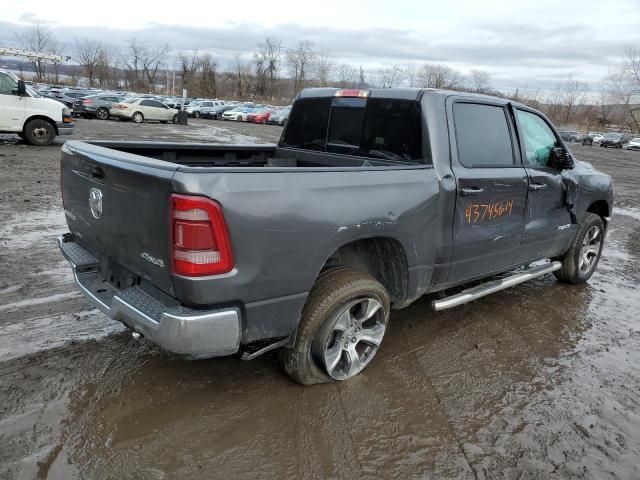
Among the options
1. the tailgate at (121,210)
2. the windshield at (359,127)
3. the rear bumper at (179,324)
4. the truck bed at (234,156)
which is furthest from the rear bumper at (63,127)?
the rear bumper at (179,324)

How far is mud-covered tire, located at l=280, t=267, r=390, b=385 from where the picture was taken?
9.99 feet

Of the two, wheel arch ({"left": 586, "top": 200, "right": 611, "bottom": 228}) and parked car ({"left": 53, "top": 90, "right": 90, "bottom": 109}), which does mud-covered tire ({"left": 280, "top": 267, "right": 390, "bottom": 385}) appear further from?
parked car ({"left": 53, "top": 90, "right": 90, "bottom": 109})

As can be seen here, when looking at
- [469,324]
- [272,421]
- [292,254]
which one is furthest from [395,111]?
[272,421]

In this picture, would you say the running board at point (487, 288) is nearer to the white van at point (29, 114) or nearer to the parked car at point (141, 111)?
the white van at point (29, 114)

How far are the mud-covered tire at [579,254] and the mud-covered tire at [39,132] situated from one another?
13.9 m

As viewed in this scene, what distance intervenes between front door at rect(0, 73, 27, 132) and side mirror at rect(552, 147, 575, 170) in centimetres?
1332

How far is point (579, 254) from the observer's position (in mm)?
5422

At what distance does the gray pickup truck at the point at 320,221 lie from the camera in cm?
256

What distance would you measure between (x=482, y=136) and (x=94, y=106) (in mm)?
30683

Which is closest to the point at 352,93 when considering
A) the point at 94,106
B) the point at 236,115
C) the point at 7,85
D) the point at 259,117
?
the point at 7,85

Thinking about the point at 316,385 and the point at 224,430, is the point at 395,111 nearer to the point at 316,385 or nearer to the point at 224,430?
the point at 316,385

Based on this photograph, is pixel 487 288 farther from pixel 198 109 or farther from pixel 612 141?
pixel 612 141

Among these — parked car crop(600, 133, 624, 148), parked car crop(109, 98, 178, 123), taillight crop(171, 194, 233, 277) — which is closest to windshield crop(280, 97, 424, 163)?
taillight crop(171, 194, 233, 277)

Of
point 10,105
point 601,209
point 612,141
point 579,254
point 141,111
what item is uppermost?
point 10,105
